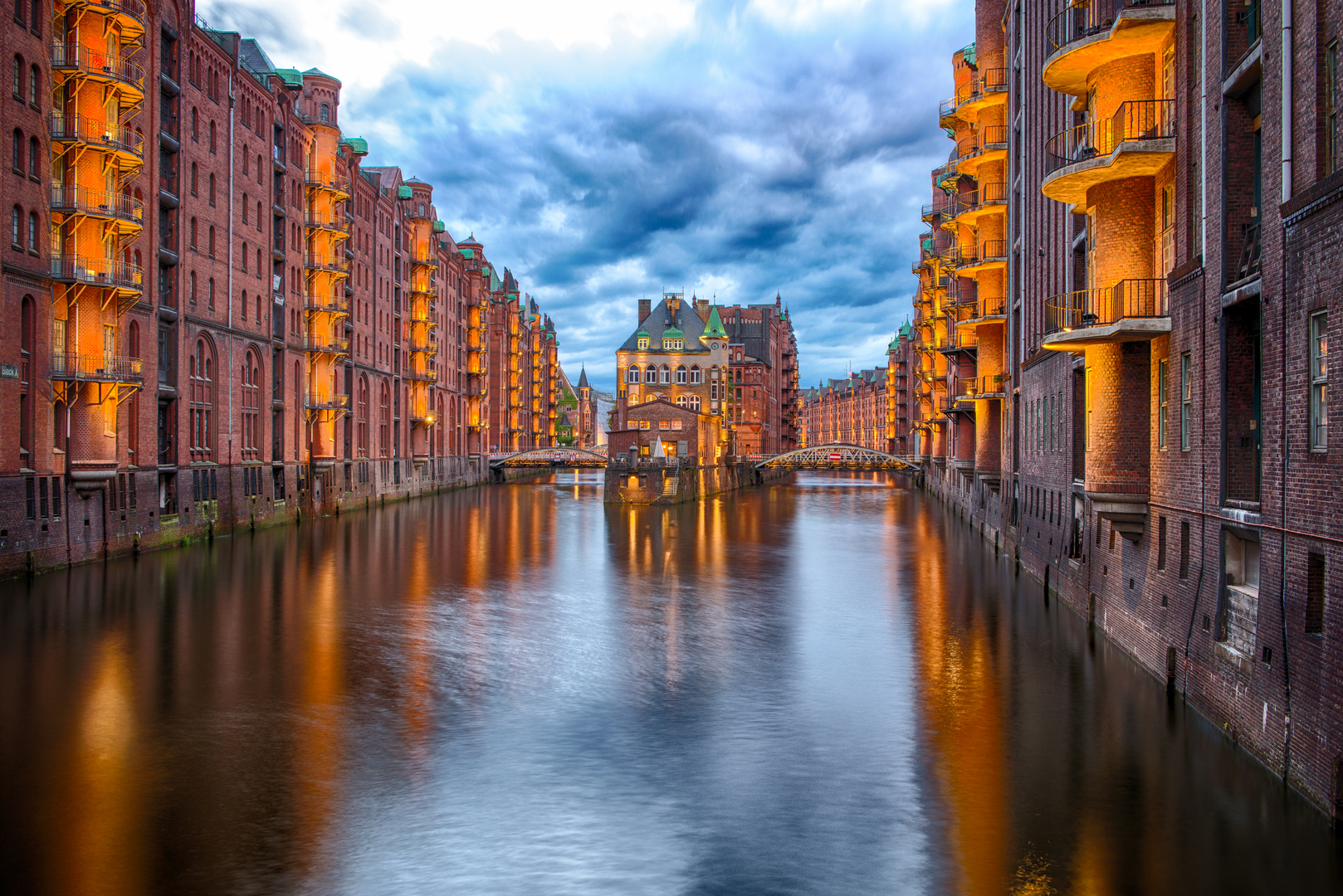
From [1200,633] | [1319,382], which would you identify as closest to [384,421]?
[1200,633]

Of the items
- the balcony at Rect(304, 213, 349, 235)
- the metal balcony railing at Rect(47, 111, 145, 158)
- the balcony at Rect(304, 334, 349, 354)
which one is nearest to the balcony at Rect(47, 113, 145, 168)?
the metal balcony railing at Rect(47, 111, 145, 158)

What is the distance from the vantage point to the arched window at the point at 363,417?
215 ft

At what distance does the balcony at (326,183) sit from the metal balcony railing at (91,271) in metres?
21.4

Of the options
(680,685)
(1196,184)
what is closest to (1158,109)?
(1196,184)

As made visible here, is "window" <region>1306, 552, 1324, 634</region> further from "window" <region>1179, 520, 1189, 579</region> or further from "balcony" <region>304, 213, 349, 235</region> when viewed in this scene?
"balcony" <region>304, 213, 349, 235</region>

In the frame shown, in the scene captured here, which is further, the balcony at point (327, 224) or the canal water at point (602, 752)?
the balcony at point (327, 224)

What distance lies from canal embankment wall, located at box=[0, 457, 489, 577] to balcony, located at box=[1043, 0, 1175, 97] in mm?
30222

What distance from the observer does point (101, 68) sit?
1289 inches

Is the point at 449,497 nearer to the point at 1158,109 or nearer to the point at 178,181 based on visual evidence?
the point at 178,181

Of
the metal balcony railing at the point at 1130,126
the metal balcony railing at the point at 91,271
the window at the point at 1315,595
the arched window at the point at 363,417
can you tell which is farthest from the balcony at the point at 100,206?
the window at the point at 1315,595

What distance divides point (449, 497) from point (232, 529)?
33972mm

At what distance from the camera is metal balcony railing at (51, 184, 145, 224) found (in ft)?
104

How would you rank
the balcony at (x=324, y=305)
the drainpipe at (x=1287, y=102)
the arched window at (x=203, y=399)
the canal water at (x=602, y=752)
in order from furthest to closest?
1. the balcony at (x=324, y=305)
2. the arched window at (x=203, y=399)
3. the drainpipe at (x=1287, y=102)
4. the canal water at (x=602, y=752)

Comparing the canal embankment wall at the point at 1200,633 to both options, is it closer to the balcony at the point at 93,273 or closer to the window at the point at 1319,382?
the window at the point at 1319,382
